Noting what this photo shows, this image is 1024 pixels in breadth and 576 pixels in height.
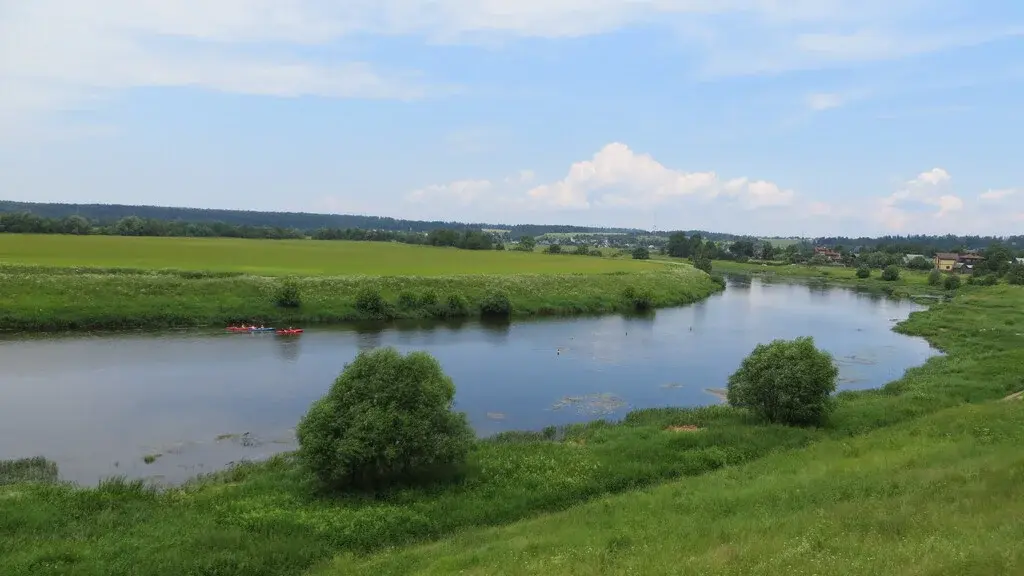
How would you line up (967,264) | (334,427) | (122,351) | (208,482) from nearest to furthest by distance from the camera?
(334,427) → (208,482) → (122,351) → (967,264)

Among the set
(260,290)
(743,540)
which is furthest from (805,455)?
(260,290)

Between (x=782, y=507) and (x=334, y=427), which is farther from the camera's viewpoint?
(x=334, y=427)

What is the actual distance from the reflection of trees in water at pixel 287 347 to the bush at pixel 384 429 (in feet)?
73.7

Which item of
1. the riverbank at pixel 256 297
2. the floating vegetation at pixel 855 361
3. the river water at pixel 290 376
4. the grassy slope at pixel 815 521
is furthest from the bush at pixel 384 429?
the riverbank at pixel 256 297

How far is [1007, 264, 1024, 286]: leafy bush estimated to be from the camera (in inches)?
4016

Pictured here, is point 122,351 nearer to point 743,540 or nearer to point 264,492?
point 264,492

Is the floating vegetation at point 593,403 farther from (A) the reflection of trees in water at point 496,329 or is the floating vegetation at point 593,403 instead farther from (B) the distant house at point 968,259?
(B) the distant house at point 968,259

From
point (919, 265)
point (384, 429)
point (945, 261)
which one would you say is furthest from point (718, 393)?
point (945, 261)

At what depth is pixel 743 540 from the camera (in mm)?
12508

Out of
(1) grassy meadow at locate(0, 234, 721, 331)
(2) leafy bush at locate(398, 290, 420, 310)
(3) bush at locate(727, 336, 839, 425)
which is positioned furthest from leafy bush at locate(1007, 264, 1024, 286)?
(3) bush at locate(727, 336, 839, 425)

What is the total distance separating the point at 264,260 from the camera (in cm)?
7888

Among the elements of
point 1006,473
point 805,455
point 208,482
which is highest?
point 1006,473

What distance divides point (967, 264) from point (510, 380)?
150 meters

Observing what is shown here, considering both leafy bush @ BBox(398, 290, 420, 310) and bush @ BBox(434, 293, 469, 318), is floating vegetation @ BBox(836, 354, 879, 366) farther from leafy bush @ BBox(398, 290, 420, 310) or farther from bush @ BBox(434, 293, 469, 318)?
leafy bush @ BBox(398, 290, 420, 310)
